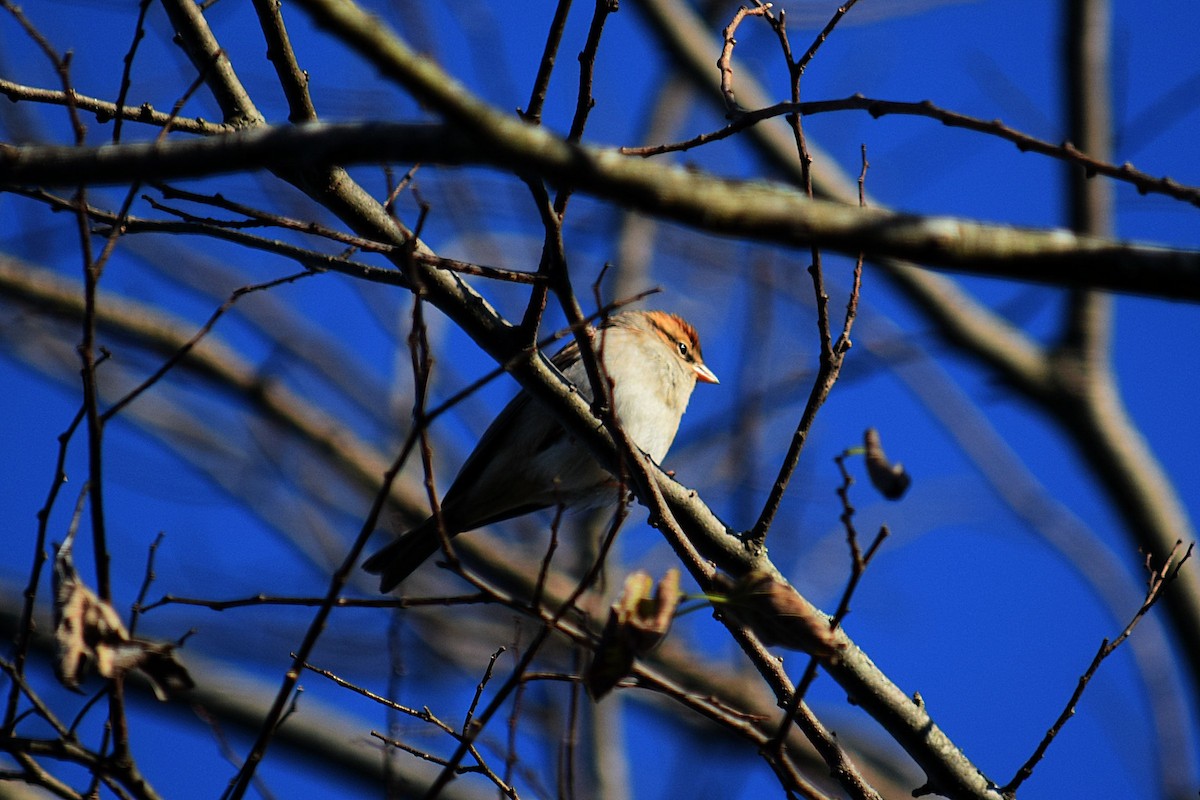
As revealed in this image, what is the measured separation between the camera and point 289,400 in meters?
9.02

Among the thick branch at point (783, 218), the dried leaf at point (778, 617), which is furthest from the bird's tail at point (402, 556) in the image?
the thick branch at point (783, 218)

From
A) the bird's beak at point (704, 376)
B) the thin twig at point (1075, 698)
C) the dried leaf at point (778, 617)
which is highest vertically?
the bird's beak at point (704, 376)

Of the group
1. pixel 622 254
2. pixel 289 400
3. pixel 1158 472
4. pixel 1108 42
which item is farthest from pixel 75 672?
pixel 622 254

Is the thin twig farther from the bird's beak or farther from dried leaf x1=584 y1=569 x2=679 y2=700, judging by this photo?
the bird's beak

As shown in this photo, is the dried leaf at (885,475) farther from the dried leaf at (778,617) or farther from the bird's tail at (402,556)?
the bird's tail at (402,556)

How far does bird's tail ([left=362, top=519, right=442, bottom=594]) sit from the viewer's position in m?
5.18

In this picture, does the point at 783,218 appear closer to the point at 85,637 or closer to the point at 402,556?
the point at 85,637

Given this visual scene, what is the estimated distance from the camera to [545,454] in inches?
211

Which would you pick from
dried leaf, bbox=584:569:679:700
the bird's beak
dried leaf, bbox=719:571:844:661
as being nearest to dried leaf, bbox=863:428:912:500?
dried leaf, bbox=719:571:844:661

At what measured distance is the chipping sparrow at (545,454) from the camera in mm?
5316

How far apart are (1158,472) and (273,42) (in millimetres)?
6997

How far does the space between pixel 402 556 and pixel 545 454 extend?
2.75ft

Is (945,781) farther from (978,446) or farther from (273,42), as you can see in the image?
(978,446)

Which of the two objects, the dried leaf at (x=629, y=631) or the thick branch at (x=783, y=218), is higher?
the thick branch at (x=783, y=218)
